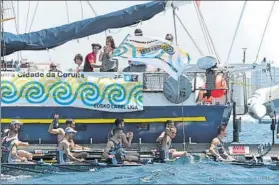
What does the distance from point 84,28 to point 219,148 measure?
17.0ft

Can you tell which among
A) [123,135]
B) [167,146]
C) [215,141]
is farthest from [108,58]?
[215,141]

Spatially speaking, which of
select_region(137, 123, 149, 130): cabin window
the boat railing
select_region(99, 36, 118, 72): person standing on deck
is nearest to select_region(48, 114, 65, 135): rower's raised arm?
select_region(99, 36, 118, 72): person standing on deck

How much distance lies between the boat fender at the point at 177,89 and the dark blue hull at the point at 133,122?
0.99ft

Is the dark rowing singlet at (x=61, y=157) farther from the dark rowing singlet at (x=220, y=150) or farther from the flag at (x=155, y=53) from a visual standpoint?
the dark rowing singlet at (x=220, y=150)

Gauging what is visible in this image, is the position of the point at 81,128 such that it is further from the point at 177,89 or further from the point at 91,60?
the point at 177,89

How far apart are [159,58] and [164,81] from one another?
0.82m

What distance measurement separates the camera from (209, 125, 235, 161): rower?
15402 mm

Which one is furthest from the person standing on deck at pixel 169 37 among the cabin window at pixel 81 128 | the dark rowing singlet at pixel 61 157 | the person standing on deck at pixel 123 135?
the dark rowing singlet at pixel 61 157

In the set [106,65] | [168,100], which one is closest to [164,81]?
[168,100]

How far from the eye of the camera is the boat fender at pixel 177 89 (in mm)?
16219

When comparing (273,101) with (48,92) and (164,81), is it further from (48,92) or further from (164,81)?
(48,92)

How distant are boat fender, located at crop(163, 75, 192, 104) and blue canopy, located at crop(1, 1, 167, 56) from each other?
2341mm

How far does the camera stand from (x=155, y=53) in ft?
52.2

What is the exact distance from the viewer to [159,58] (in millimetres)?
15766
